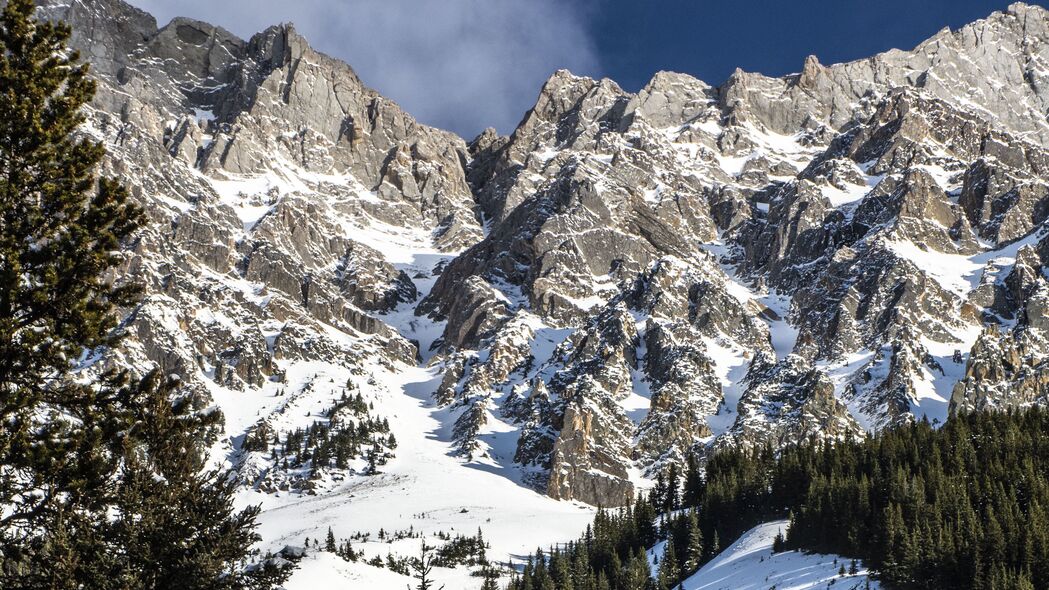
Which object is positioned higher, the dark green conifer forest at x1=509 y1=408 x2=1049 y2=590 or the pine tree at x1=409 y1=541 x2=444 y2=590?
the dark green conifer forest at x1=509 y1=408 x2=1049 y2=590

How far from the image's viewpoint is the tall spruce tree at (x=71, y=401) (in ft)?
67.9

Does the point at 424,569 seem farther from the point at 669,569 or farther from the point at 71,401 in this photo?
the point at 669,569

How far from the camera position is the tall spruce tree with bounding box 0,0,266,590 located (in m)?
20.7

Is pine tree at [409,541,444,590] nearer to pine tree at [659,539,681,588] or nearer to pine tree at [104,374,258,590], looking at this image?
pine tree at [104,374,258,590]

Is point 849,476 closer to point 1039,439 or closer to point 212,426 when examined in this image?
point 1039,439

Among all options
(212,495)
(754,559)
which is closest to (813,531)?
(754,559)

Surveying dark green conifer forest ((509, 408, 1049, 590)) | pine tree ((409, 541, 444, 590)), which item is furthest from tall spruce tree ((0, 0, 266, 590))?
dark green conifer forest ((509, 408, 1049, 590))

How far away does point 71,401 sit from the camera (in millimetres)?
21828

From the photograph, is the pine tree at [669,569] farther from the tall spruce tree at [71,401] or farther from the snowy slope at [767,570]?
the tall spruce tree at [71,401]

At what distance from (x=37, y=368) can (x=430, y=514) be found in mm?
156521

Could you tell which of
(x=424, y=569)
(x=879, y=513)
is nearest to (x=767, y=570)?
(x=879, y=513)

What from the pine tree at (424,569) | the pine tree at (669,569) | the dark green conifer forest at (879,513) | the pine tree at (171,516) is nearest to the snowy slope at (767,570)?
the pine tree at (669,569)

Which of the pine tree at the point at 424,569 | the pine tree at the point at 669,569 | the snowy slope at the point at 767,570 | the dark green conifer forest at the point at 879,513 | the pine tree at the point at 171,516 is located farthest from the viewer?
the pine tree at the point at 669,569

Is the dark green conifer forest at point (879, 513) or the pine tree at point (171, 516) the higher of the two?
the dark green conifer forest at point (879, 513)
